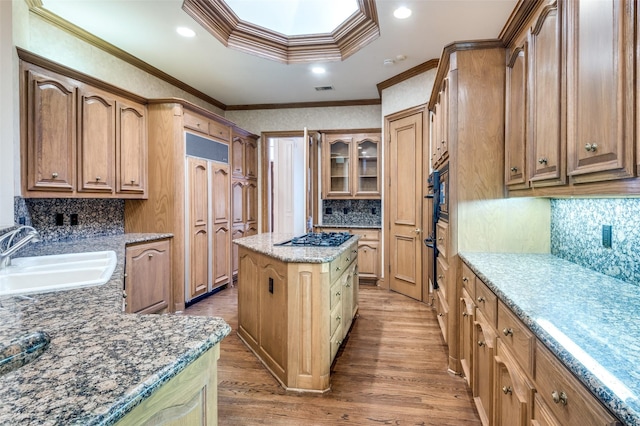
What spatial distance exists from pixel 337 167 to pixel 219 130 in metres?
1.87

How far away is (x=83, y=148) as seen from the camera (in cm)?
283

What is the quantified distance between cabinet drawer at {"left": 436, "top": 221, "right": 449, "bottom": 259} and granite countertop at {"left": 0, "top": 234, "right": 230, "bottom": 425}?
191cm

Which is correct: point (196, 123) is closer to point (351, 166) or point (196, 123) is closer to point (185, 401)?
point (351, 166)

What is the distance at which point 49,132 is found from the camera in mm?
2561

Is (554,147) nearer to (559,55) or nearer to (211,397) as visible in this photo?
(559,55)

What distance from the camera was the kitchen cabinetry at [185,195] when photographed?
3.54 m

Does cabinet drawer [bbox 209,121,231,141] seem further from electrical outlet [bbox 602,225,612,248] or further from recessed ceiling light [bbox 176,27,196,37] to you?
electrical outlet [bbox 602,225,612,248]

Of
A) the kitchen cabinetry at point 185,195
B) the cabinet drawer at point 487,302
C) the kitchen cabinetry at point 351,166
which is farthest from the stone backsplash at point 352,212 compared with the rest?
the cabinet drawer at point 487,302

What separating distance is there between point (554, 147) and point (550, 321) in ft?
2.82

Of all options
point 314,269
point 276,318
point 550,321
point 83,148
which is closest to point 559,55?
point 550,321

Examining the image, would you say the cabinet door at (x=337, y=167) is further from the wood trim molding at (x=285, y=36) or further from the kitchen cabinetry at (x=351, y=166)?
the wood trim molding at (x=285, y=36)

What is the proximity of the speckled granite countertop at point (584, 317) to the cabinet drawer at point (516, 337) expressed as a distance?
2.3 inches

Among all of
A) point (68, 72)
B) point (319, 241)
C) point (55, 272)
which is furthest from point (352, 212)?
point (55, 272)

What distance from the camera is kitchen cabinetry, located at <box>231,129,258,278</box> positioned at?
188 inches
